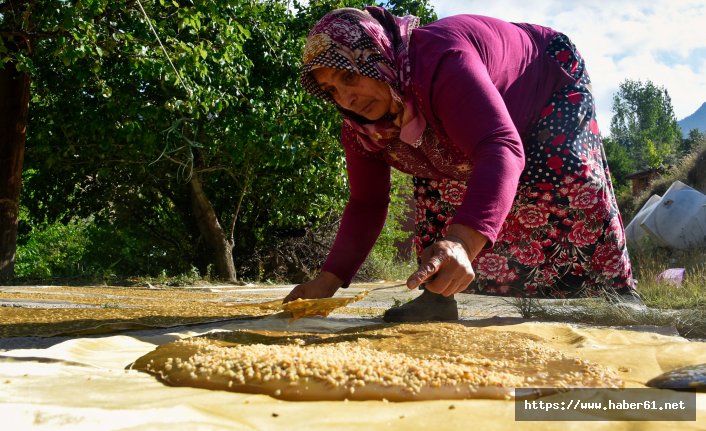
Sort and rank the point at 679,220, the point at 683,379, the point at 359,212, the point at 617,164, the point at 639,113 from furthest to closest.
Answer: the point at 639,113 < the point at 617,164 < the point at 679,220 < the point at 359,212 < the point at 683,379

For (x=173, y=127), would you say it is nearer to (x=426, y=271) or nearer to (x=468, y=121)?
(x=468, y=121)

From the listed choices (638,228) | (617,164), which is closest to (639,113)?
(617,164)

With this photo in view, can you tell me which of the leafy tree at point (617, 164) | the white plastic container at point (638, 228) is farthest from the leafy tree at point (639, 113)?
the white plastic container at point (638, 228)

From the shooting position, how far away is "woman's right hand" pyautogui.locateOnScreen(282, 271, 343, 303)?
8.48 ft

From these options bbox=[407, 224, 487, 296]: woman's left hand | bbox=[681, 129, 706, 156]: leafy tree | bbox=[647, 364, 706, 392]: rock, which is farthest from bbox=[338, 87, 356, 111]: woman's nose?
Result: bbox=[681, 129, 706, 156]: leafy tree

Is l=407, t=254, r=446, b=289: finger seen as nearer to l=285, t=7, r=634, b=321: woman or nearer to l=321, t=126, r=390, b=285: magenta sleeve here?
l=285, t=7, r=634, b=321: woman

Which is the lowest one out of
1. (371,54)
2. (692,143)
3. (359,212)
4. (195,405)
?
(195,405)

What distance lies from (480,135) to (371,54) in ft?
1.66

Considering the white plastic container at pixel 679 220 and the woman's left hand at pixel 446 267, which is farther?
the white plastic container at pixel 679 220

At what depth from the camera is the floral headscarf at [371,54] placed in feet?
7.05

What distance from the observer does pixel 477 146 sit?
190cm

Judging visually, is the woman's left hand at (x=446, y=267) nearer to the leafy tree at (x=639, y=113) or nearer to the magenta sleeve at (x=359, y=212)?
→ the magenta sleeve at (x=359, y=212)

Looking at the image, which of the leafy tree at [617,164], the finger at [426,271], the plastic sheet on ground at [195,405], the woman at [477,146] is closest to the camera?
the plastic sheet on ground at [195,405]

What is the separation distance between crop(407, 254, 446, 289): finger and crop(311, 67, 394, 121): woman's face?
778 mm
